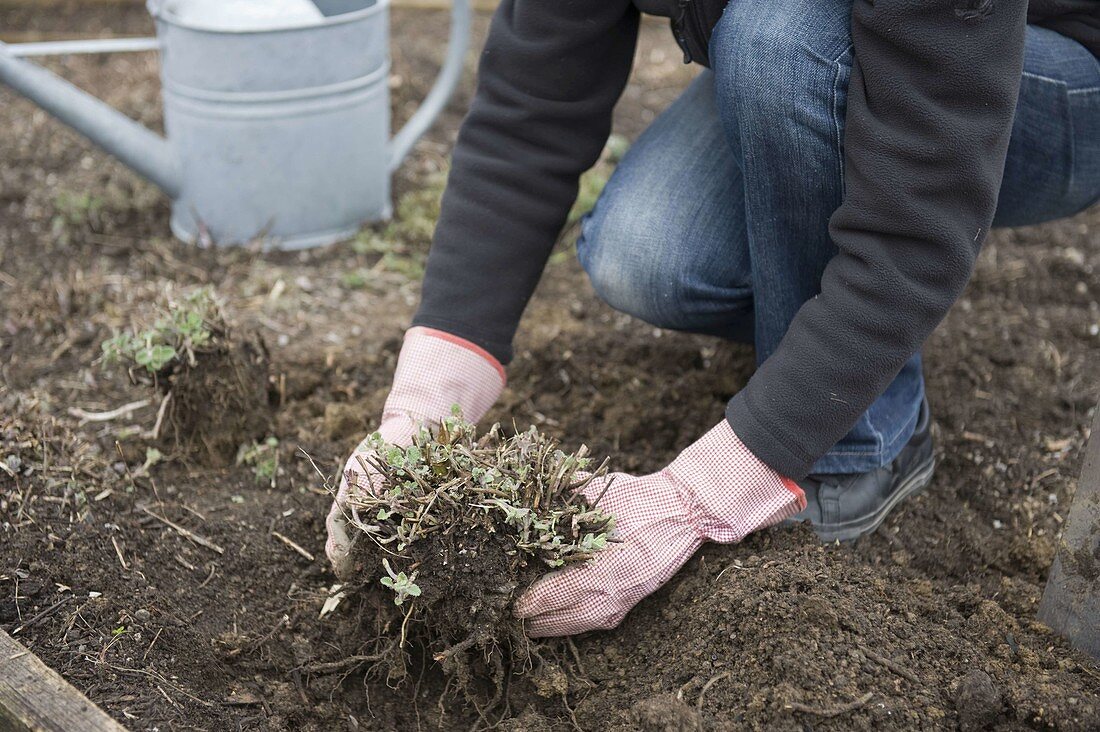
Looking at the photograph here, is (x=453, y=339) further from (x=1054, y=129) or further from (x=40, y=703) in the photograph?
(x=1054, y=129)

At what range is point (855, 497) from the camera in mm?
1798

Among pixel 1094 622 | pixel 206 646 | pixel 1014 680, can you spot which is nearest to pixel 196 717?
pixel 206 646

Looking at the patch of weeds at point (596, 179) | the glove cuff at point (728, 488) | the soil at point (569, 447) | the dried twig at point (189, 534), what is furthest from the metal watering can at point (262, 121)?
the glove cuff at point (728, 488)

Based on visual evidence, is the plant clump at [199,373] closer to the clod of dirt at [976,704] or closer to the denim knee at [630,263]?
the denim knee at [630,263]

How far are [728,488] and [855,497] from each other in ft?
1.32

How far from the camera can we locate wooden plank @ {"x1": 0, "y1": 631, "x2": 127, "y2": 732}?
133cm

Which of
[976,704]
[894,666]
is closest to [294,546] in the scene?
[894,666]

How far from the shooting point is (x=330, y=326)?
8.47 feet

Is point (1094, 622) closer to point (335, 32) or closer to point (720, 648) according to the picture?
point (720, 648)

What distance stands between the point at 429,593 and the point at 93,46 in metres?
1.93

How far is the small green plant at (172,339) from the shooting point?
6.06ft

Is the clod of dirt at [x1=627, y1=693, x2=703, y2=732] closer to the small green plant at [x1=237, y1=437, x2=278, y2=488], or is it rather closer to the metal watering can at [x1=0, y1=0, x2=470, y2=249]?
the small green plant at [x1=237, y1=437, x2=278, y2=488]

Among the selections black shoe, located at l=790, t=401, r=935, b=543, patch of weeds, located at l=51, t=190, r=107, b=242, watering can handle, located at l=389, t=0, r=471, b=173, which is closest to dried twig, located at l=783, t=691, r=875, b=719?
black shoe, located at l=790, t=401, r=935, b=543

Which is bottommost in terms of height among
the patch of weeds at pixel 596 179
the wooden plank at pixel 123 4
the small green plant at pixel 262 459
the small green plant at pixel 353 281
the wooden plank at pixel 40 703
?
the wooden plank at pixel 123 4
